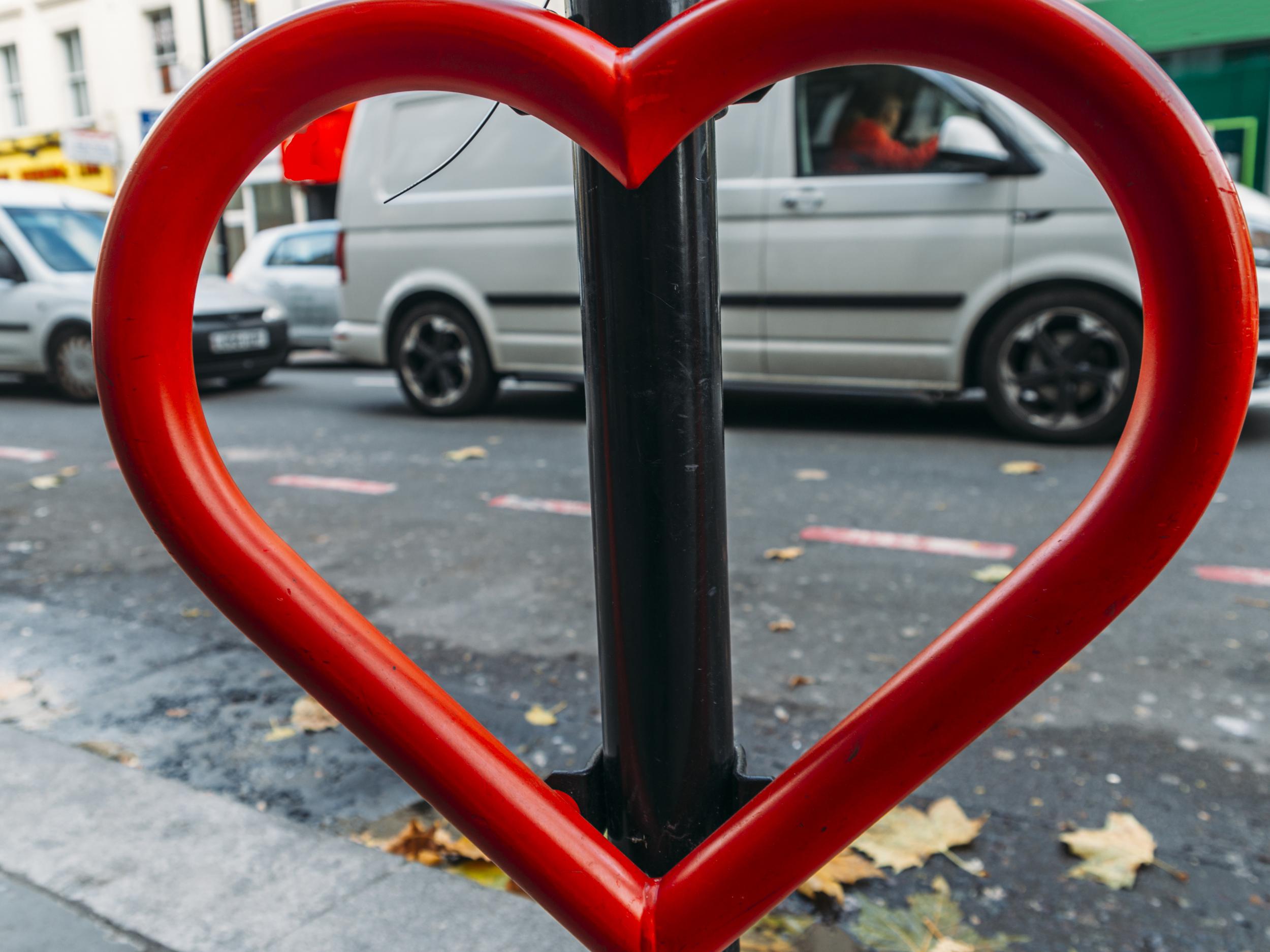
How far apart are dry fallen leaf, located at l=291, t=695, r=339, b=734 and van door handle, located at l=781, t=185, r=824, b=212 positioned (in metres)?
3.99

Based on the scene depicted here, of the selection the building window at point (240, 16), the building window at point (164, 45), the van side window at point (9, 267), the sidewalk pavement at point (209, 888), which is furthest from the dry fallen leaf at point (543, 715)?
the building window at point (164, 45)

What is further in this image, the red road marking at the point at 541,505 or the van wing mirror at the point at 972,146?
the van wing mirror at the point at 972,146

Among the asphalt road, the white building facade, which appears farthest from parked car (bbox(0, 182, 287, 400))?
the white building facade

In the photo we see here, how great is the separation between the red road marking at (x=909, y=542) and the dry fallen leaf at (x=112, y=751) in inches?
92.2

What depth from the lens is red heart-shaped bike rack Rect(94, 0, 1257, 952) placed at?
72 cm

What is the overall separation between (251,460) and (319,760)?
394cm

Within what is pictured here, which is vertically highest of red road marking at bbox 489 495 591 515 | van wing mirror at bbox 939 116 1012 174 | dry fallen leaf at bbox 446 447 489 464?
van wing mirror at bbox 939 116 1012 174

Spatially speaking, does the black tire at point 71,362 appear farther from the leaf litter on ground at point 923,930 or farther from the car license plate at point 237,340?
the leaf litter on ground at point 923,930

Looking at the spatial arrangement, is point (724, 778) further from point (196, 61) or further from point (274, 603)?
point (196, 61)

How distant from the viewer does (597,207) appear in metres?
0.92

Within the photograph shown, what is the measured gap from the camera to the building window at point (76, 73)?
24.3m

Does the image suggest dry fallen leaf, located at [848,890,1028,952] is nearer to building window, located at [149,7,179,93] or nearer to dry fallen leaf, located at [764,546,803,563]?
dry fallen leaf, located at [764,546,803,563]

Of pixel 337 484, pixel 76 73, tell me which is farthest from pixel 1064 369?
pixel 76 73

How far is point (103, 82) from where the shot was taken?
2339 cm
